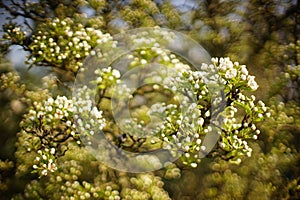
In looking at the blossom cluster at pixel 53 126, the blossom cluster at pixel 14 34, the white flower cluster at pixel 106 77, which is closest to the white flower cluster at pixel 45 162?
the blossom cluster at pixel 53 126

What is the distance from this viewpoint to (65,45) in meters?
1.20

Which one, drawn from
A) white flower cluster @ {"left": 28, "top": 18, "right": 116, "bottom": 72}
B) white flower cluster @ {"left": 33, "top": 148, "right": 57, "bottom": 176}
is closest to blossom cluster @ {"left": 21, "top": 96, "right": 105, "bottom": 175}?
white flower cluster @ {"left": 33, "top": 148, "right": 57, "bottom": 176}

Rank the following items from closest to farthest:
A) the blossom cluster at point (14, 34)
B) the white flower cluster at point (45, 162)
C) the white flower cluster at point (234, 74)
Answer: the white flower cluster at point (234, 74) → the white flower cluster at point (45, 162) → the blossom cluster at point (14, 34)

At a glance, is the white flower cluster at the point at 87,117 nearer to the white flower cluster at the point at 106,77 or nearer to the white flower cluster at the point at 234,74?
the white flower cluster at the point at 106,77

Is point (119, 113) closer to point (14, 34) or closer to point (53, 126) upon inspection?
point (53, 126)

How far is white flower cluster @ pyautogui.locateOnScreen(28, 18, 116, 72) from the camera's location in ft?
3.92

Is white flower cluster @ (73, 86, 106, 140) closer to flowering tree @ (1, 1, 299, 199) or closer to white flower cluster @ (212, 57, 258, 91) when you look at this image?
flowering tree @ (1, 1, 299, 199)

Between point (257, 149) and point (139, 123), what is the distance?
36 centimetres

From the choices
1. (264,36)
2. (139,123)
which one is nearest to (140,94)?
(139,123)

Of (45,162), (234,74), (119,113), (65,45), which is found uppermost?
(234,74)

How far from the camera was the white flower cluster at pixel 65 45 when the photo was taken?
47.0 inches

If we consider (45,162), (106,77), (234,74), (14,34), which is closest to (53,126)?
(45,162)

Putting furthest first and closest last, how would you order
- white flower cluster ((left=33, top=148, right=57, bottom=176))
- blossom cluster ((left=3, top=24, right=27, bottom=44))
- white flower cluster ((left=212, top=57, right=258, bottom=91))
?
blossom cluster ((left=3, top=24, right=27, bottom=44)) < white flower cluster ((left=33, top=148, right=57, bottom=176)) < white flower cluster ((left=212, top=57, right=258, bottom=91))

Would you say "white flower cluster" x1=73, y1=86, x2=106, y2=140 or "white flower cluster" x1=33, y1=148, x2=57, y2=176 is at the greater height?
"white flower cluster" x1=73, y1=86, x2=106, y2=140
